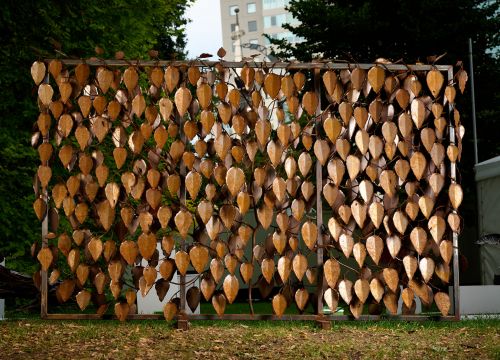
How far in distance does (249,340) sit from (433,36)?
10.0m

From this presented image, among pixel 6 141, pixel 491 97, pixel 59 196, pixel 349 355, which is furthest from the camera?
pixel 491 97

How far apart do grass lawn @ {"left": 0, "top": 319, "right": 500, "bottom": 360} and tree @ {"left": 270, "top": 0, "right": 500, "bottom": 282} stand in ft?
26.1

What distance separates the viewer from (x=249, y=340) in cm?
430

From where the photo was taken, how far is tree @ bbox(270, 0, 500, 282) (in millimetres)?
12680

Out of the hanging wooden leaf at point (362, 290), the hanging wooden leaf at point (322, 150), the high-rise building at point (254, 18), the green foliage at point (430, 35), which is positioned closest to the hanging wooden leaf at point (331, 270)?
the hanging wooden leaf at point (362, 290)

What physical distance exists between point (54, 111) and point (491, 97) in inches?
404

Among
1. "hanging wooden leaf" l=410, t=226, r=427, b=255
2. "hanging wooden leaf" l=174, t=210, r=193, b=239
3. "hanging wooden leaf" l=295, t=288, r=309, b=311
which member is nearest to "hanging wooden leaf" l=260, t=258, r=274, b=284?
"hanging wooden leaf" l=295, t=288, r=309, b=311

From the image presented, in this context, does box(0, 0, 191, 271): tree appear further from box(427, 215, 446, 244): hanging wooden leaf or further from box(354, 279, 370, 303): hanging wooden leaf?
box(427, 215, 446, 244): hanging wooden leaf

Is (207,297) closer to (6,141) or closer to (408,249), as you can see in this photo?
(408,249)

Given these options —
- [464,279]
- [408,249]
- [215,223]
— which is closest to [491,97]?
[464,279]

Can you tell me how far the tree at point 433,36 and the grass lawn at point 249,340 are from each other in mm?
7951

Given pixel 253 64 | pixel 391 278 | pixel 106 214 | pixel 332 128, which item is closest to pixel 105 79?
pixel 106 214

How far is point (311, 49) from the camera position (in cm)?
1441

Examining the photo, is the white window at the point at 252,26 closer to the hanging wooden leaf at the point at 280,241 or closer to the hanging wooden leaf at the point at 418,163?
the hanging wooden leaf at the point at 418,163
